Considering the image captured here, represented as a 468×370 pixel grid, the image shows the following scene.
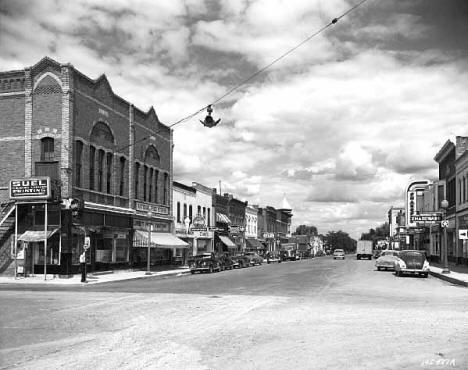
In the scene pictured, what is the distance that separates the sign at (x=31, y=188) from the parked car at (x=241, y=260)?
19.4m

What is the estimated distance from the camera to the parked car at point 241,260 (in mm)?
47381

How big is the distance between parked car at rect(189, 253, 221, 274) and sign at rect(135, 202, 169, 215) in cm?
645

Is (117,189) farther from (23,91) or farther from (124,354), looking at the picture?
(124,354)

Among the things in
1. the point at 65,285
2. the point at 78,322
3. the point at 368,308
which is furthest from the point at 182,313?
the point at 65,285

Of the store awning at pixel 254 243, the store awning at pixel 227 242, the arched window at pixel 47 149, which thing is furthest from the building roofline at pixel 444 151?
the arched window at pixel 47 149

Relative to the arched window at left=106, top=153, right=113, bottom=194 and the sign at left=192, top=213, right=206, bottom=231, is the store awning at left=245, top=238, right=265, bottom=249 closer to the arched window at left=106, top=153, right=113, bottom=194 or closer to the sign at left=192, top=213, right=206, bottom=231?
the sign at left=192, top=213, right=206, bottom=231

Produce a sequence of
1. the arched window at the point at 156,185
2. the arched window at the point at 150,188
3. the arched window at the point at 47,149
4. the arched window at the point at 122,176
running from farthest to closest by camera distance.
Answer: the arched window at the point at 156,185
the arched window at the point at 150,188
the arched window at the point at 122,176
the arched window at the point at 47,149

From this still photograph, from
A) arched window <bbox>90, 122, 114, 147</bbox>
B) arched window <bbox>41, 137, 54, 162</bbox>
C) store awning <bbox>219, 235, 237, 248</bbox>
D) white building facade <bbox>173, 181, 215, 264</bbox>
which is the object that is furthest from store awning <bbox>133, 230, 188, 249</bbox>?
store awning <bbox>219, 235, 237, 248</bbox>

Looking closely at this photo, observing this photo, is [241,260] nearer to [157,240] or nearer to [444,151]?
[157,240]

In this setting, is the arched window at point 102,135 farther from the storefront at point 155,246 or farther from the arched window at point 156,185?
the arched window at point 156,185

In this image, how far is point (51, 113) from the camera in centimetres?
3256

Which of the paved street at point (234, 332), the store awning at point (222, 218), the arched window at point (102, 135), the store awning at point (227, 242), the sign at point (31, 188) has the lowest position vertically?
the paved street at point (234, 332)

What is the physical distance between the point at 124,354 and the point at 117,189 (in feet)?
101

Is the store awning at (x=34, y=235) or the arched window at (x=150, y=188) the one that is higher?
the arched window at (x=150, y=188)
